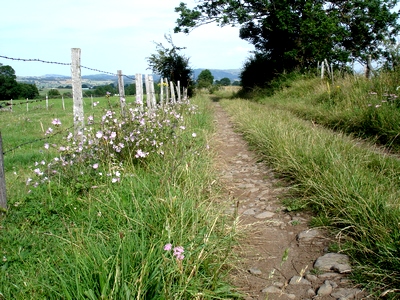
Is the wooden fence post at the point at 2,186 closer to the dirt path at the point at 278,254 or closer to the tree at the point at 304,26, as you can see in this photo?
the dirt path at the point at 278,254

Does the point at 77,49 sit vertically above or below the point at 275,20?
below

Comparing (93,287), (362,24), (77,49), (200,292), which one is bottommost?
(200,292)

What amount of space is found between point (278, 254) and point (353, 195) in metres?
0.91

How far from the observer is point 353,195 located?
3207 millimetres

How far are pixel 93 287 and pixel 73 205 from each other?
1.65 meters

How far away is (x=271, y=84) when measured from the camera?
1986 cm

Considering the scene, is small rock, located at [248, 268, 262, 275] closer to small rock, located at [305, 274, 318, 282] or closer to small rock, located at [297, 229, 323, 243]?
small rock, located at [305, 274, 318, 282]

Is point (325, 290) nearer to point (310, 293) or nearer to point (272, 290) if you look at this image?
point (310, 293)

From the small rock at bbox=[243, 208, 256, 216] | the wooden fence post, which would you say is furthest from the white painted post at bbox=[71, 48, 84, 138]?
the small rock at bbox=[243, 208, 256, 216]

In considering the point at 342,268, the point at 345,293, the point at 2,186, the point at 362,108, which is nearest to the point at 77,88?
the point at 2,186

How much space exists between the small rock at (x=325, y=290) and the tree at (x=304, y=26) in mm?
17824

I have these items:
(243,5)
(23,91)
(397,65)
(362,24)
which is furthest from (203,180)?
(23,91)

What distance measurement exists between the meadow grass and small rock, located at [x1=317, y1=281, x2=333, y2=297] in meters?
0.54

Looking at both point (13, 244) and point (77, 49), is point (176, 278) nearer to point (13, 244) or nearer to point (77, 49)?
point (13, 244)
